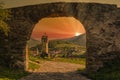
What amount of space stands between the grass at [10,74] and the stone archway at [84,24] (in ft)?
2.73

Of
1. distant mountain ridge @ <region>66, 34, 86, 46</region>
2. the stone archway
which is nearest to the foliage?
the stone archway

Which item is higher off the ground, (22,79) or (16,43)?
(16,43)

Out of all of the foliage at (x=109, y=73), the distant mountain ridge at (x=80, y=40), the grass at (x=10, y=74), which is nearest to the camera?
the foliage at (x=109, y=73)

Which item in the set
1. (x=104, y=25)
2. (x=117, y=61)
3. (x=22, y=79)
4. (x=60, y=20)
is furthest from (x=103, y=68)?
(x=60, y=20)

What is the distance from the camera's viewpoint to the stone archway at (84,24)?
1605 centimetres

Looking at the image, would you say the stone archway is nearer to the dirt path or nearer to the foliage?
the foliage

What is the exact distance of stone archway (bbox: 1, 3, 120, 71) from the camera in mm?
16047

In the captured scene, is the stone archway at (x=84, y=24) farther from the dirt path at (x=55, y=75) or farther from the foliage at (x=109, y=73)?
the dirt path at (x=55, y=75)

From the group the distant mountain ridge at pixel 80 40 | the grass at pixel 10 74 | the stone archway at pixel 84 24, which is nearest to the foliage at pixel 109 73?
the stone archway at pixel 84 24

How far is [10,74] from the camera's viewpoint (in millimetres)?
14734

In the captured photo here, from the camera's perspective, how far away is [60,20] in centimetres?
2569

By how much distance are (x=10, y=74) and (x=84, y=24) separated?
4645mm

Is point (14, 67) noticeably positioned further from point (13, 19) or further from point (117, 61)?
point (117, 61)

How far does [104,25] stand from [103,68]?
2239 millimetres
